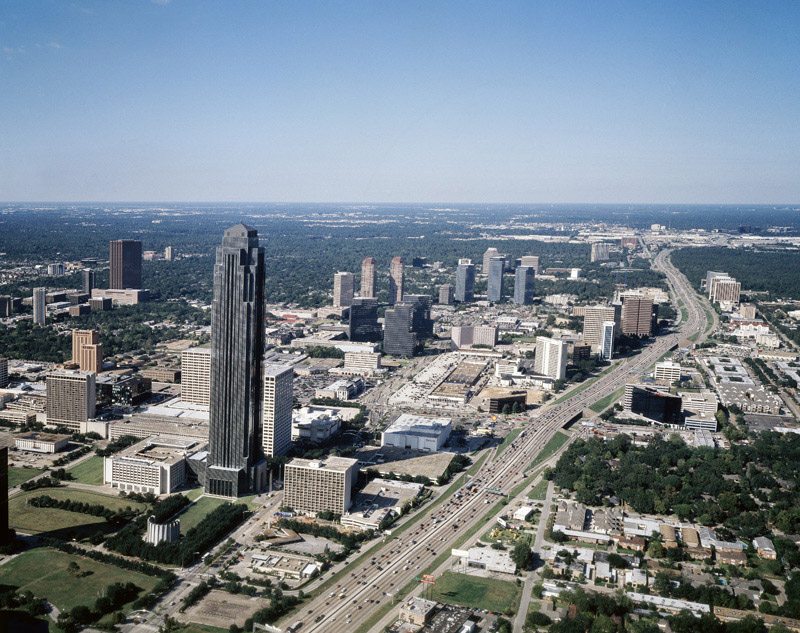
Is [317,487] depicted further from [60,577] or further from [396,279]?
[396,279]

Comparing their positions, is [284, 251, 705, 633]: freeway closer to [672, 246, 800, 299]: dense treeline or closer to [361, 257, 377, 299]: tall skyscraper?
[361, 257, 377, 299]: tall skyscraper

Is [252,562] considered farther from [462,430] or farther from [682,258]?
[682,258]

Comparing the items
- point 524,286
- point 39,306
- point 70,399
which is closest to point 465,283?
point 524,286

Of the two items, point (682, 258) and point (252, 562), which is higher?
point (682, 258)

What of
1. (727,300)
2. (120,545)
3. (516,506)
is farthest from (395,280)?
(120,545)

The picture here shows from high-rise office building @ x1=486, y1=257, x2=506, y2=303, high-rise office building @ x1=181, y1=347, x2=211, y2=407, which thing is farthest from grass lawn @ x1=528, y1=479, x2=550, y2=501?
high-rise office building @ x1=486, y1=257, x2=506, y2=303

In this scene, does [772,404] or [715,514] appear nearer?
[715,514]
